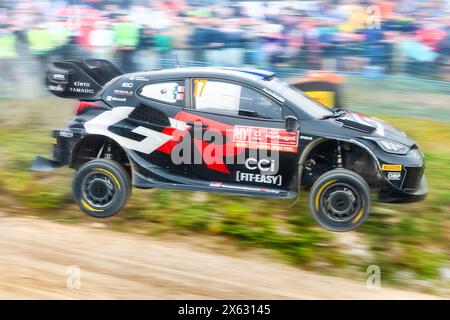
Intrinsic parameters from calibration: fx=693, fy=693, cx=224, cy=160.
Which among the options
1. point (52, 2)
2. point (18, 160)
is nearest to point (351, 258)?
point (18, 160)

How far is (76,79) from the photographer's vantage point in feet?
28.2

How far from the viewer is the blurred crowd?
11914mm

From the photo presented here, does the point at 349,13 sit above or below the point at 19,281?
above

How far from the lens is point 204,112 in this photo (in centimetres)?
813

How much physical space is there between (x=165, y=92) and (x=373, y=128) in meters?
2.50

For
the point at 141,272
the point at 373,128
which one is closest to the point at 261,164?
the point at 373,128

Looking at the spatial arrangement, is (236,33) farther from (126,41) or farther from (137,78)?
(137,78)

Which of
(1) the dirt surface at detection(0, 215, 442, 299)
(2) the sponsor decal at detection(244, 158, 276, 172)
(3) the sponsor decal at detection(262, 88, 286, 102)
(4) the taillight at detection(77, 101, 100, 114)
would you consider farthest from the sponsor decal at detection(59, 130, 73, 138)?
(3) the sponsor decal at detection(262, 88, 286, 102)

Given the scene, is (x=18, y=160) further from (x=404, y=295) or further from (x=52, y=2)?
(x=404, y=295)

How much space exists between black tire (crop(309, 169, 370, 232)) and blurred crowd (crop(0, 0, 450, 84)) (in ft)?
15.8

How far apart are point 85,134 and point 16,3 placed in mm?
7109

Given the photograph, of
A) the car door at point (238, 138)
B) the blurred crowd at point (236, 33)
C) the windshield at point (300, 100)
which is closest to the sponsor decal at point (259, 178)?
the car door at point (238, 138)

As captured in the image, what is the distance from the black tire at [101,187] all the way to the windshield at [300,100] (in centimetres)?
210

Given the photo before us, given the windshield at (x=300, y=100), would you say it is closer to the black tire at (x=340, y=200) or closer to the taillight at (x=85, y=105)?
the black tire at (x=340, y=200)
